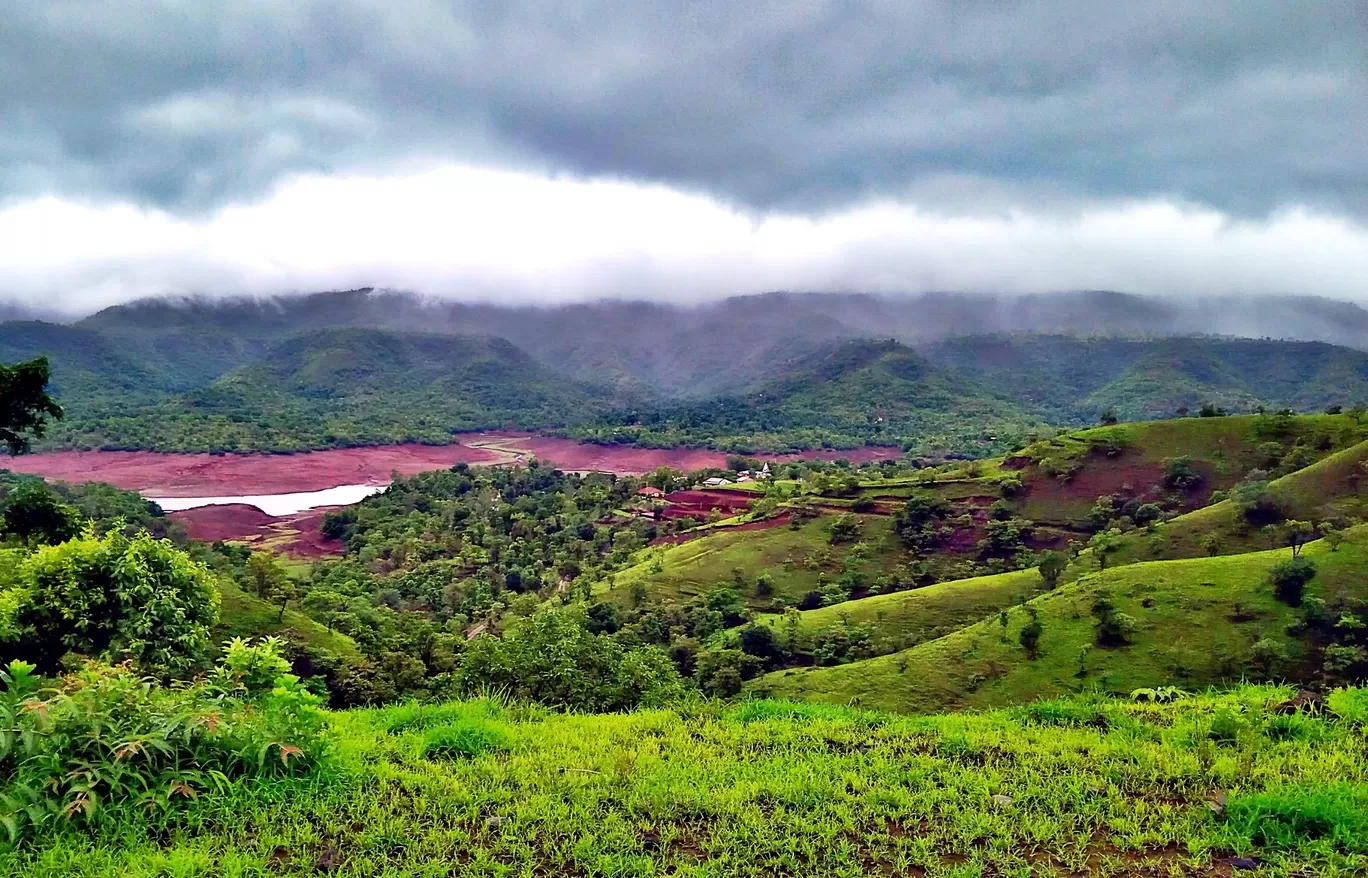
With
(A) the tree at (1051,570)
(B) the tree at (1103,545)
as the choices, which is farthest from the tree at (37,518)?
(B) the tree at (1103,545)

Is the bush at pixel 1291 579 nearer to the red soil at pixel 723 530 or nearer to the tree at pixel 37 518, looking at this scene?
the red soil at pixel 723 530

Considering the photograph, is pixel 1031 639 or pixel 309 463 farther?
pixel 309 463

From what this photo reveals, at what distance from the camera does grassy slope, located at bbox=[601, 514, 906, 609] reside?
69750mm

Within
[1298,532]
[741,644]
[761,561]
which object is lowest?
[741,644]

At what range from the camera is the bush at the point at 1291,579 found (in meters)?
43.8

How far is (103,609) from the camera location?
18.9m

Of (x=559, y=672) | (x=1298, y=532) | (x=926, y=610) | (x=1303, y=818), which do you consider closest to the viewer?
(x=1303, y=818)

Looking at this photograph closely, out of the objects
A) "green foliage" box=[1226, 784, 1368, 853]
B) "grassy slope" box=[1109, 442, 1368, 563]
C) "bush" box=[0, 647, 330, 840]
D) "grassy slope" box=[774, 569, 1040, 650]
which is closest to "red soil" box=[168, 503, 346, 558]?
"grassy slope" box=[774, 569, 1040, 650]

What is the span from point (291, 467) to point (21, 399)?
11449cm

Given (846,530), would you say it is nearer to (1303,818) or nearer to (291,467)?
(1303,818)

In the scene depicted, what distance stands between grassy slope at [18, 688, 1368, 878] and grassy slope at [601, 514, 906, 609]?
5884 centimetres

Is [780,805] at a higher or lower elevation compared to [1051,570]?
higher

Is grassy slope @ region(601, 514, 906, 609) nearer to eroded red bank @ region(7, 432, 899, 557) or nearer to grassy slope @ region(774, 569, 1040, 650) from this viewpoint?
grassy slope @ region(774, 569, 1040, 650)

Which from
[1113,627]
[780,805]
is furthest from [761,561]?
[780,805]
